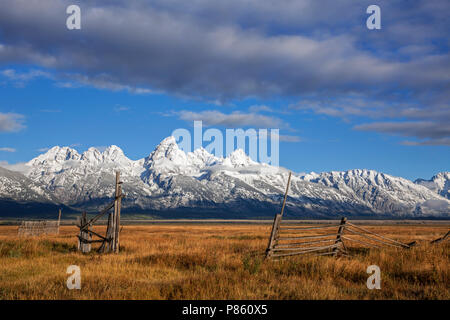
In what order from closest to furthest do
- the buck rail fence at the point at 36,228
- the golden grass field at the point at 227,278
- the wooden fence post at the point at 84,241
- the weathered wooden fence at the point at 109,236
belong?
the golden grass field at the point at 227,278
the weathered wooden fence at the point at 109,236
the wooden fence post at the point at 84,241
the buck rail fence at the point at 36,228

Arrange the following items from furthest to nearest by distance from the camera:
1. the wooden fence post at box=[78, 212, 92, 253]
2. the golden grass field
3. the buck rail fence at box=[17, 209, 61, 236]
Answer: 1. the buck rail fence at box=[17, 209, 61, 236]
2. the wooden fence post at box=[78, 212, 92, 253]
3. the golden grass field

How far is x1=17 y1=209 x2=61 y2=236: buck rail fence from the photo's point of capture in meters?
38.8

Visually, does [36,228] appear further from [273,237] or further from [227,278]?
[227,278]

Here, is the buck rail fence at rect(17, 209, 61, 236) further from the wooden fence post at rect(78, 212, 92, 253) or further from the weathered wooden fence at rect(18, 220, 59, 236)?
the wooden fence post at rect(78, 212, 92, 253)

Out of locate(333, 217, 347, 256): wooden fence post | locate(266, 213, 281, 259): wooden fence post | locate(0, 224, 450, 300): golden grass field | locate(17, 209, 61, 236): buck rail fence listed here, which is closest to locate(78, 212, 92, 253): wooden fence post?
locate(0, 224, 450, 300): golden grass field

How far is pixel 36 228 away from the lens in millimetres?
40719

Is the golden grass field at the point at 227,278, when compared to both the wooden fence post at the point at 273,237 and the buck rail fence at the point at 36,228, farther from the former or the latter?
the buck rail fence at the point at 36,228

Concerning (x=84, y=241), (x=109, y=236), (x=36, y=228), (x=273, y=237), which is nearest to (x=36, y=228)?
(x=36, y=228)

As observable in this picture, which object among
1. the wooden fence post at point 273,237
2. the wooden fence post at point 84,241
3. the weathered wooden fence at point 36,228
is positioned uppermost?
the wooden fence post at point 273,237

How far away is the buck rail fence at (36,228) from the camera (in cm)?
3878

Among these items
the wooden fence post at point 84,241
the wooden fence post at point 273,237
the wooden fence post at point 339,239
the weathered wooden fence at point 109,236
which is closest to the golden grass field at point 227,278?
the wooden fence post at point 273,237
